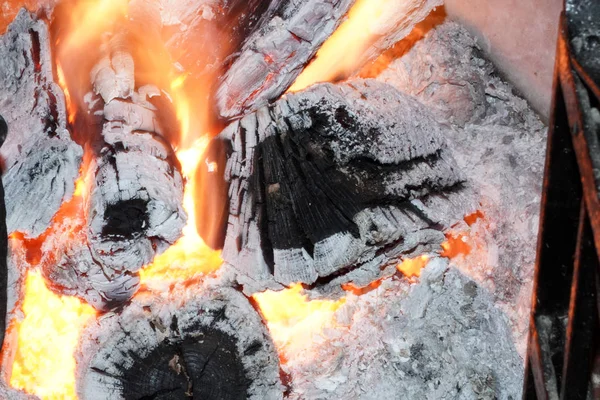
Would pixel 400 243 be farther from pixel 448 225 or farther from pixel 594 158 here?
pixel 594 158

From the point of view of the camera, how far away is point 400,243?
4.78ft

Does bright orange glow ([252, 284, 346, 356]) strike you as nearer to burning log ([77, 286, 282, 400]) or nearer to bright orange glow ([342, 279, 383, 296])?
bright orange glow ([342, 279, 383, 296])

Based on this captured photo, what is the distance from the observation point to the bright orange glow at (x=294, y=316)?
173 centimetres

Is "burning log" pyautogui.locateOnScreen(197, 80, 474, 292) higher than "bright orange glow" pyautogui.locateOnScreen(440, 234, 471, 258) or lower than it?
higher

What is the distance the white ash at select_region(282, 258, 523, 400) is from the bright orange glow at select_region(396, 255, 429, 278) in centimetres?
2

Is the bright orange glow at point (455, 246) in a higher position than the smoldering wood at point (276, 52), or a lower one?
lower

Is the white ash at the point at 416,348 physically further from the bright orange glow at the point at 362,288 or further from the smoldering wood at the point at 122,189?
the smoldering wood at the point at 122,189

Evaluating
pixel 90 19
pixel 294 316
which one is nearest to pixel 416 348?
pixel 294 316

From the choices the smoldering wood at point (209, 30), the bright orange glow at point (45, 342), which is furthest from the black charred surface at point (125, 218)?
the smoldering wood at point (209, 30)

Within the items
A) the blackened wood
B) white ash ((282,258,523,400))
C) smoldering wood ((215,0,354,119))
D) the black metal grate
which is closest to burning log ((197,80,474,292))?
smoldering wood ((215,0,354,119))

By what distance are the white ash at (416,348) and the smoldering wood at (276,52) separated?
73 cm

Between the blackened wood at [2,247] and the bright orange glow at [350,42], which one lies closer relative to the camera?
the blackened wood at [2,247]

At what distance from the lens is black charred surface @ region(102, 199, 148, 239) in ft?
4.39

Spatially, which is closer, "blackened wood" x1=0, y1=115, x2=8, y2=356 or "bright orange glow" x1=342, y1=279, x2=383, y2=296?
"blackened wood" x1=0, y1=115, x2=8, y2=356
